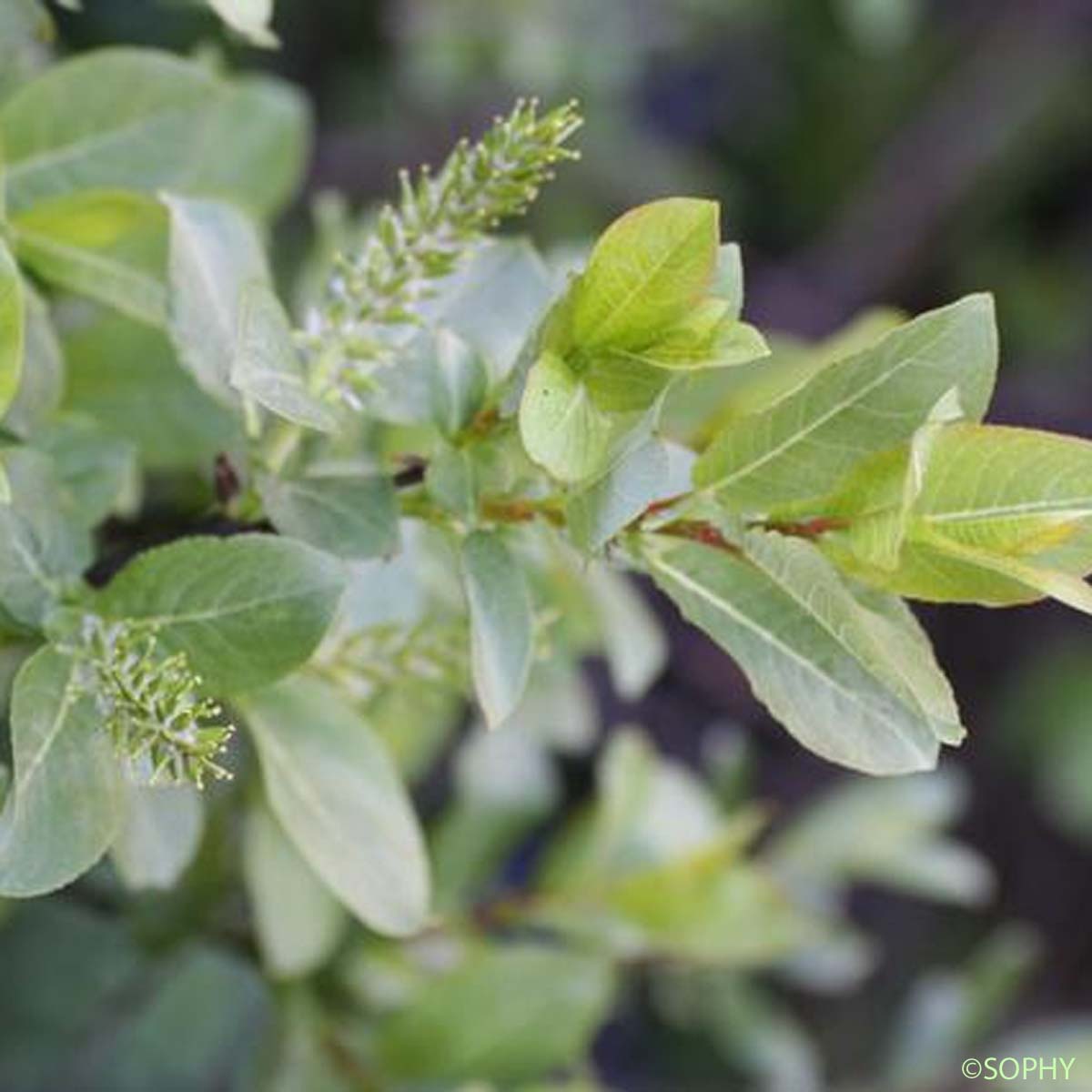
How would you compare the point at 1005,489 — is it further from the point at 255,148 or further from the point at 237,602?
the point at 255,148

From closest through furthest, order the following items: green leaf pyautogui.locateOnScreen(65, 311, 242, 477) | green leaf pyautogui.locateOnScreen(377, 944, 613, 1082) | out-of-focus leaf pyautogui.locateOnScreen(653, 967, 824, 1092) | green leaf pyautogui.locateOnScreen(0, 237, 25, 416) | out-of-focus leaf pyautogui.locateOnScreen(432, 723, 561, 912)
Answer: green leaf pyautogui.locateOnScreen(0, 237, 25, 416), green leaf pyautogui.locateOnScreen(65, 311, 242, 477), green leaf pyautogui.locateOnScreen(377, 944, 613, 1082), out-of-focus leaf pyautogui.locateOnScreen(432, 723, 561, 912), out-of-focus leaf pyautogui.locateOnScreen(653, 967, 824, 1092)

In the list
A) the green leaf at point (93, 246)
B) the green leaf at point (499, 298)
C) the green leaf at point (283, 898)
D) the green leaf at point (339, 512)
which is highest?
the green leaf at point (499, 298)

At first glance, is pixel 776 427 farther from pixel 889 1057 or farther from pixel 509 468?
pixel 889 1057

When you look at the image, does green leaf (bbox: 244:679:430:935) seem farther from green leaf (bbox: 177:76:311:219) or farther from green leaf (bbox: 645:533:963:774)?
green leaf (bbox: 177:76:311:219)

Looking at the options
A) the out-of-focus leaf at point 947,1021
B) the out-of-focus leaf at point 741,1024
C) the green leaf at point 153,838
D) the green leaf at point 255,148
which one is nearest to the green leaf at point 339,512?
the green leaf at point 153,838

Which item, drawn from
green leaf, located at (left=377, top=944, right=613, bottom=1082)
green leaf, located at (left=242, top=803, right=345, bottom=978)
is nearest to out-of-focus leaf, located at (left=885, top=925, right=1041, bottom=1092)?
green leaf, located at (left=377, top=944, right=613, bottom=1082)

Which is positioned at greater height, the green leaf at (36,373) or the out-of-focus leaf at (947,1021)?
the green leaf at (36,373)

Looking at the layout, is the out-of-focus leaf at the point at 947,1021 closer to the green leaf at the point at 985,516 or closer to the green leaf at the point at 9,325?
the green leaf at the point at 985,516

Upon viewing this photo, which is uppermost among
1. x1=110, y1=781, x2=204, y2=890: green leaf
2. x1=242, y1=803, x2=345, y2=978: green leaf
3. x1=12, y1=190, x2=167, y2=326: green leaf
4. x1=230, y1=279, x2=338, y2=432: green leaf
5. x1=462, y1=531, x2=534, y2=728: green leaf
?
x1=230, y1=279, x2=338, y2=432: green leaf
